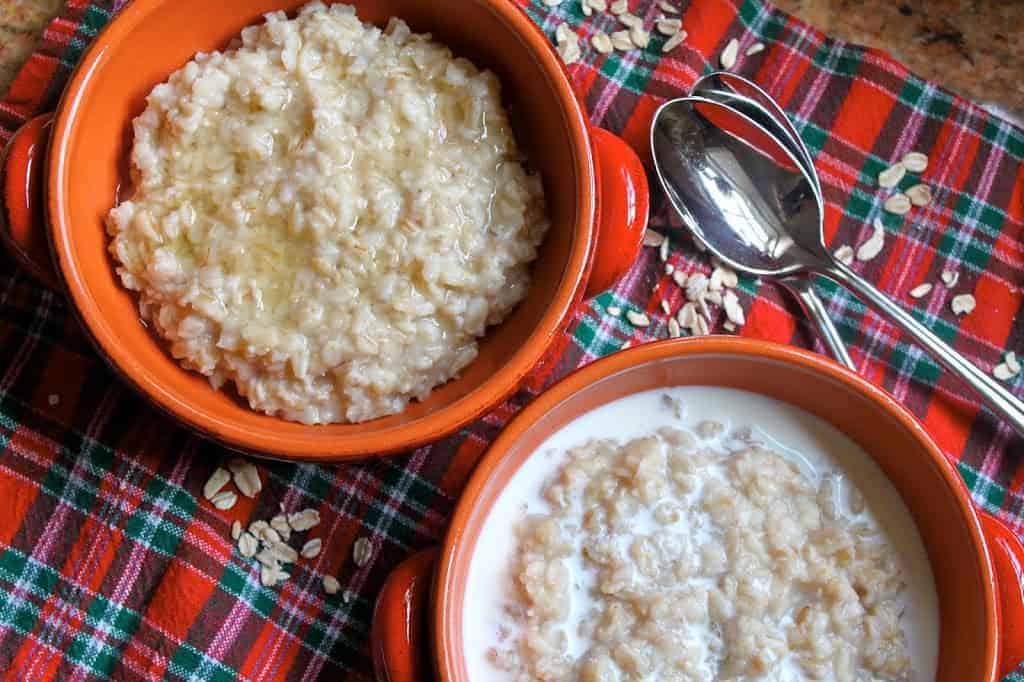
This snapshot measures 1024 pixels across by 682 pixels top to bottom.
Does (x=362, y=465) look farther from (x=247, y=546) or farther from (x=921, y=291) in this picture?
(x=921, y=291)

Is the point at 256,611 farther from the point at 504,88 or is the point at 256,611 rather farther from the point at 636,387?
the point at 504,88

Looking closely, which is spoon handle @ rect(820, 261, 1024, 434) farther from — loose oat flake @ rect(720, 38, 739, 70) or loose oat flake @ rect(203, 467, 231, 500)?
loose oat flake @ rect(203, 467, 231, 500)

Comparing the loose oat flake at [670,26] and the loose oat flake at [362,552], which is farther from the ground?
the loose oat flake at [670,26]

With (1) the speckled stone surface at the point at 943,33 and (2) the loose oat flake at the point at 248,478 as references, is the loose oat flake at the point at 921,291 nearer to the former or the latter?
(1) the speckled stone surface at the point at 943,33

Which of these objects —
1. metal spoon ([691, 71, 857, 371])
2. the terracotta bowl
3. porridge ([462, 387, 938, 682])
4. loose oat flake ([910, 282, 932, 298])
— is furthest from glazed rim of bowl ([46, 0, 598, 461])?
loose oat flake ([910, 282, 932, 298])

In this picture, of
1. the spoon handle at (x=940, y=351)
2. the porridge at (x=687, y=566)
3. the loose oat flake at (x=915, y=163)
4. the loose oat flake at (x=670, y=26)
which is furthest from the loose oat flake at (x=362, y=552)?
the loose oat flake at (x=915, y=163)

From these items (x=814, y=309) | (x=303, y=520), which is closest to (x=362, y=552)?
(x=303, y=520)

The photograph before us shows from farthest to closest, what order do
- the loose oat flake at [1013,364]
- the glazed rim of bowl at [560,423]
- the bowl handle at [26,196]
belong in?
the loose oat flake at [1013,364] < the bowl handle at [26,196] < the glazed rim of bowl at [560,423]
